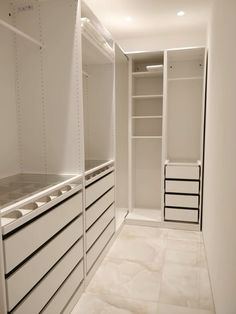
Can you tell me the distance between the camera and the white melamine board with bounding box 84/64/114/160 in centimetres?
276

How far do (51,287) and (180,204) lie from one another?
82.5 inches

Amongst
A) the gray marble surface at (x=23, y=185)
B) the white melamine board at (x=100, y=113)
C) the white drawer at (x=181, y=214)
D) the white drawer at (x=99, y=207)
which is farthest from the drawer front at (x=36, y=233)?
the white drawer at (x=181, y=214)

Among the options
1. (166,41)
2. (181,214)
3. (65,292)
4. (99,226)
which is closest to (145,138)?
(181,214)

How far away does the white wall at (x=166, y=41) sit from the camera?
333 centimetres

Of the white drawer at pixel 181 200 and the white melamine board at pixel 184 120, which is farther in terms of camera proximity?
the white melamine board at pixel 184 120

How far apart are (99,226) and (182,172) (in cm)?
133

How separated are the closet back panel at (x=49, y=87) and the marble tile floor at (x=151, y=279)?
3.36 ft

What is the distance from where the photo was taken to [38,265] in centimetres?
139

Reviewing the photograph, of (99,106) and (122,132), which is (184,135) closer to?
(122,132)

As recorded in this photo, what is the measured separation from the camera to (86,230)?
2.07 metres

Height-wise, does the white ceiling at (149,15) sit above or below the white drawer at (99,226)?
above

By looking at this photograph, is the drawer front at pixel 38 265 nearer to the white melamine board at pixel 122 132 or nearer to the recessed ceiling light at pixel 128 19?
the white melamine board at pixel 122 132

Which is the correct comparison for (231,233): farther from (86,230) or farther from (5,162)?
(5,162)

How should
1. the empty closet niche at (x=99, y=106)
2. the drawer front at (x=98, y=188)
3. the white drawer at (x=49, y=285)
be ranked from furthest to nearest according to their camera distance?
the empty closet niche at (x=99, y=106) → the drawer front at (x=98, y=188) → the white drawer at (x=49, y=285)
